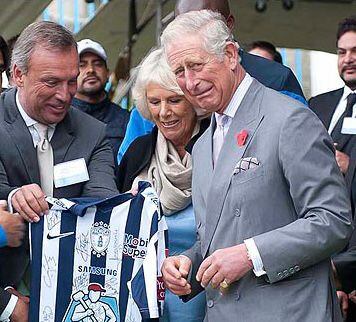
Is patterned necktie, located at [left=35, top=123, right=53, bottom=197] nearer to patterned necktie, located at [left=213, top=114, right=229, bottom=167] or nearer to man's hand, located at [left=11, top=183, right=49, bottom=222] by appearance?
man's hand, located at [left=11, top=183, right=49, bottom=222]

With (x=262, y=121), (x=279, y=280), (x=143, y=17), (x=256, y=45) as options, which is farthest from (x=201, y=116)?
(x=143, y=17)

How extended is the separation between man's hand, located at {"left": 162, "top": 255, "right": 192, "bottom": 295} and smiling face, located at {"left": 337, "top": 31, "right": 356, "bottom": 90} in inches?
90.8

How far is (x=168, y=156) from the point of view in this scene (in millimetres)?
3900

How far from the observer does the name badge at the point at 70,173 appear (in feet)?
11.8

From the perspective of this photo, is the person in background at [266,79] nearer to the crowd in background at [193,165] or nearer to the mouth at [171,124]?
the crowd in background at [193,165]

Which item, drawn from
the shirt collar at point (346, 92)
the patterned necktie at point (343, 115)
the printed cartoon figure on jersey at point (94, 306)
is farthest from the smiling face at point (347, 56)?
the printed cartoon figure on jersey at point (94, 306)

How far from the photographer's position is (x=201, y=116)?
3.93 metres

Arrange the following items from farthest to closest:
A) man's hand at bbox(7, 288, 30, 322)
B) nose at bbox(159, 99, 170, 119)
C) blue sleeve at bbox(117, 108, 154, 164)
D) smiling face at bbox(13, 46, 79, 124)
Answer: blue sleeve at bbox(117, 108, 154, 164), nose at bbox(159, 99, 170, 119), smiling face at bbox(13, 46, 79, 124), man's hand at bbox(7, 288, 30, 322)

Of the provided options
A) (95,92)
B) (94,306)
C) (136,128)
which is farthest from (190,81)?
(95,92)

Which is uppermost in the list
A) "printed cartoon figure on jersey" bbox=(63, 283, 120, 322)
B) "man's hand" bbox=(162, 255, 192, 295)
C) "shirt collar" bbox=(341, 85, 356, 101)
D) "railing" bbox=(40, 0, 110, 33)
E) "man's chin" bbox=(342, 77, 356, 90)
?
"railing" bbox=(40, 0, 110, 33)

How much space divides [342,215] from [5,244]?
4.04 feet

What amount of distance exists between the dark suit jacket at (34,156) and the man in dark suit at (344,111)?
1.12 metres

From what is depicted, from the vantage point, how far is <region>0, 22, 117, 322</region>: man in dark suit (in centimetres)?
354

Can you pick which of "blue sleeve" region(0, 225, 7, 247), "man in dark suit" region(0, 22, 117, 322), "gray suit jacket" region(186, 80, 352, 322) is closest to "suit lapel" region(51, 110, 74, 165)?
"man in dark suit" region(0, 22, 117, 322)
